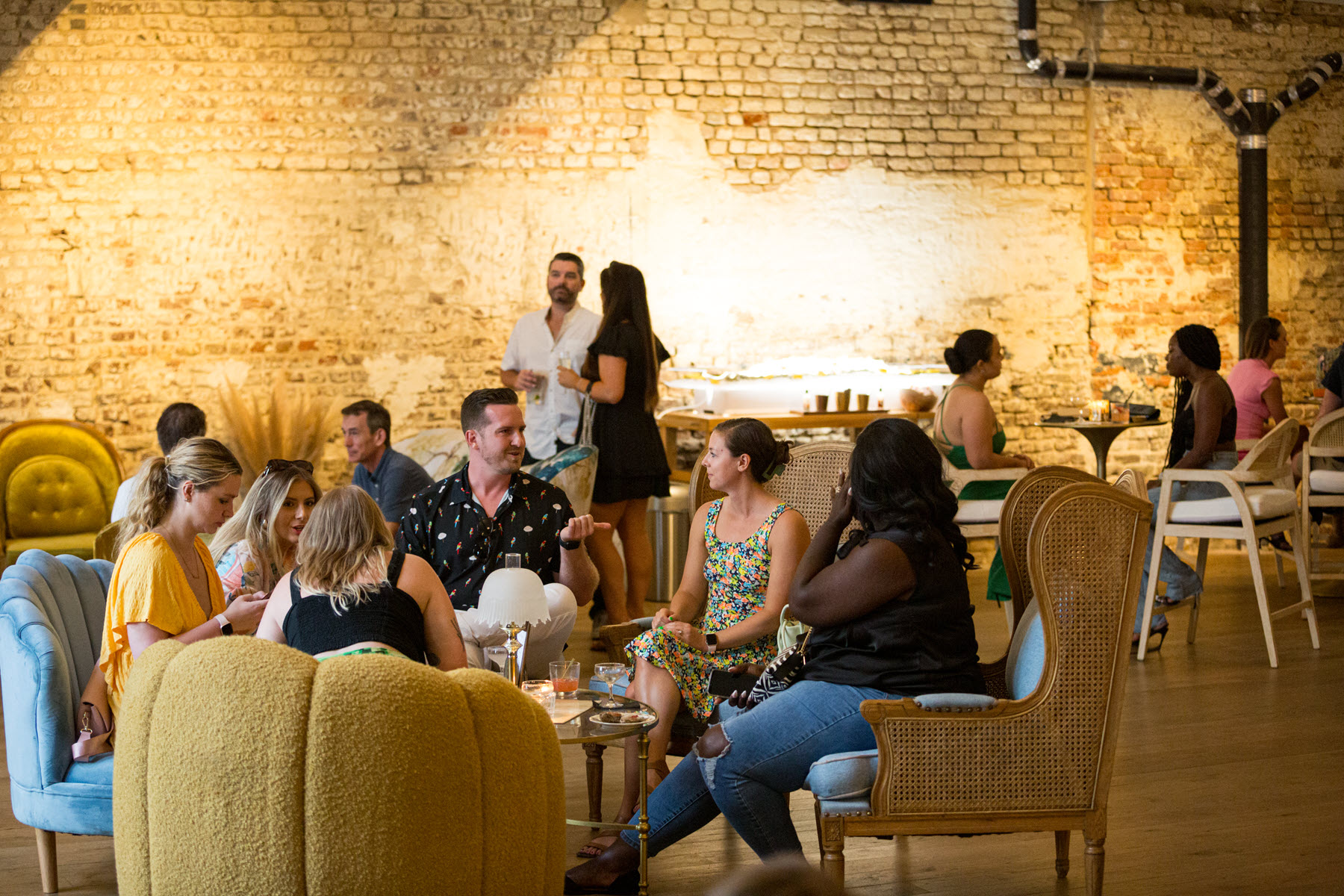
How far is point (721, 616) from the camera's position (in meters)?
3.49

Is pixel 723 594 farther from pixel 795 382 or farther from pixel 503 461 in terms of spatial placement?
pixel 795 382

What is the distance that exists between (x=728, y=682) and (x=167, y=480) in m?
1.46

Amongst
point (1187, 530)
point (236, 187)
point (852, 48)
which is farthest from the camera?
point (852, 48)

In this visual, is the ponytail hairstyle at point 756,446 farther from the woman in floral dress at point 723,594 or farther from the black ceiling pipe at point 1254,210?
the black ceiling pipe at point 1254,210

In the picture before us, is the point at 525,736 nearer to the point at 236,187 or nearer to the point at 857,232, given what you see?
the point at 236,187

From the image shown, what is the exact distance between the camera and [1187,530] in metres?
5.52

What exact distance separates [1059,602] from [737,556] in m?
0.99

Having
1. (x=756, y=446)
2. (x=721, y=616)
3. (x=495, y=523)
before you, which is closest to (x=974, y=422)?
(x=756, y=446)

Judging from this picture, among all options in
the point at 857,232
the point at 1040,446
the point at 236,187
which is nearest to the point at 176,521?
the point at 236,187

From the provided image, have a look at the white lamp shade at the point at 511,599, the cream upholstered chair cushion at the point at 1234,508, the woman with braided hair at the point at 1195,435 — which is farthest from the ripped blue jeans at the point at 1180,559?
the white lamp shade at the point at 511,599

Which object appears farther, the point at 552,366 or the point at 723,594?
the point at 552,366

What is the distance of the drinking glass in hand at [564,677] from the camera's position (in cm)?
294

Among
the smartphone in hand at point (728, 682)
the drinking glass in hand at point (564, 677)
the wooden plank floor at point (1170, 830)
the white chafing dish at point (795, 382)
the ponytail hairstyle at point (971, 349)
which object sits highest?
the ponytail hairstyle at point (971, 349)

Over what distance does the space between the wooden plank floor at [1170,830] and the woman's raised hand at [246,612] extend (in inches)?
31.0
